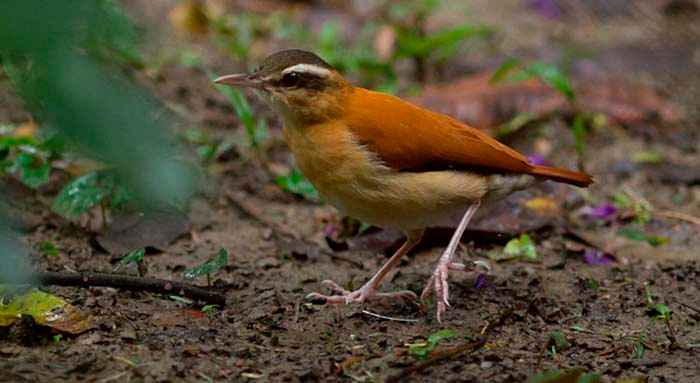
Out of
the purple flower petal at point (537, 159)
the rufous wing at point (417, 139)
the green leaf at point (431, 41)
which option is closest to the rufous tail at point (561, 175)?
the rufous wing at point (417, 139)

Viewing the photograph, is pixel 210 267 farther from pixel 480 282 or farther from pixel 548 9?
pixel 548 9

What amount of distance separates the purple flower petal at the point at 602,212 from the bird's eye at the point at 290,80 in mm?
2644

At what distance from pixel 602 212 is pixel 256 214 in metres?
2.22

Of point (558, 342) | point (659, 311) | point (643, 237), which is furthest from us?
point (643, 237)

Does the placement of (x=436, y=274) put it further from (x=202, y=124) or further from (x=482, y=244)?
(x=202, y=124)

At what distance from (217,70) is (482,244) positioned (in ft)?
11.7

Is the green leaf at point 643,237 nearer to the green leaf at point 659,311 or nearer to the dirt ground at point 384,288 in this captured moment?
the dirt ground at point 384,288

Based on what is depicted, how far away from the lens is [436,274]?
4918mm

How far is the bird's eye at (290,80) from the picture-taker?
4.93 metres

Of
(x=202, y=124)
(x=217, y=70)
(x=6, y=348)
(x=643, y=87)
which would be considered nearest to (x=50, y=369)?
(x=6, y=348)

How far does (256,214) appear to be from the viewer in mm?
6465

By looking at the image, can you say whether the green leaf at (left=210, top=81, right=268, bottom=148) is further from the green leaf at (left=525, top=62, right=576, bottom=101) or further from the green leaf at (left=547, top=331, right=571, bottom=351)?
the green leaf at (left=547, top=331, right=571, bottom=351)

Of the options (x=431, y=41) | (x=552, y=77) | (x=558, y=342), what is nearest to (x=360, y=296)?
(x=558, y=342)

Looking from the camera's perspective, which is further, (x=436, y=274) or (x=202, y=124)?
(x=202, y=124)
